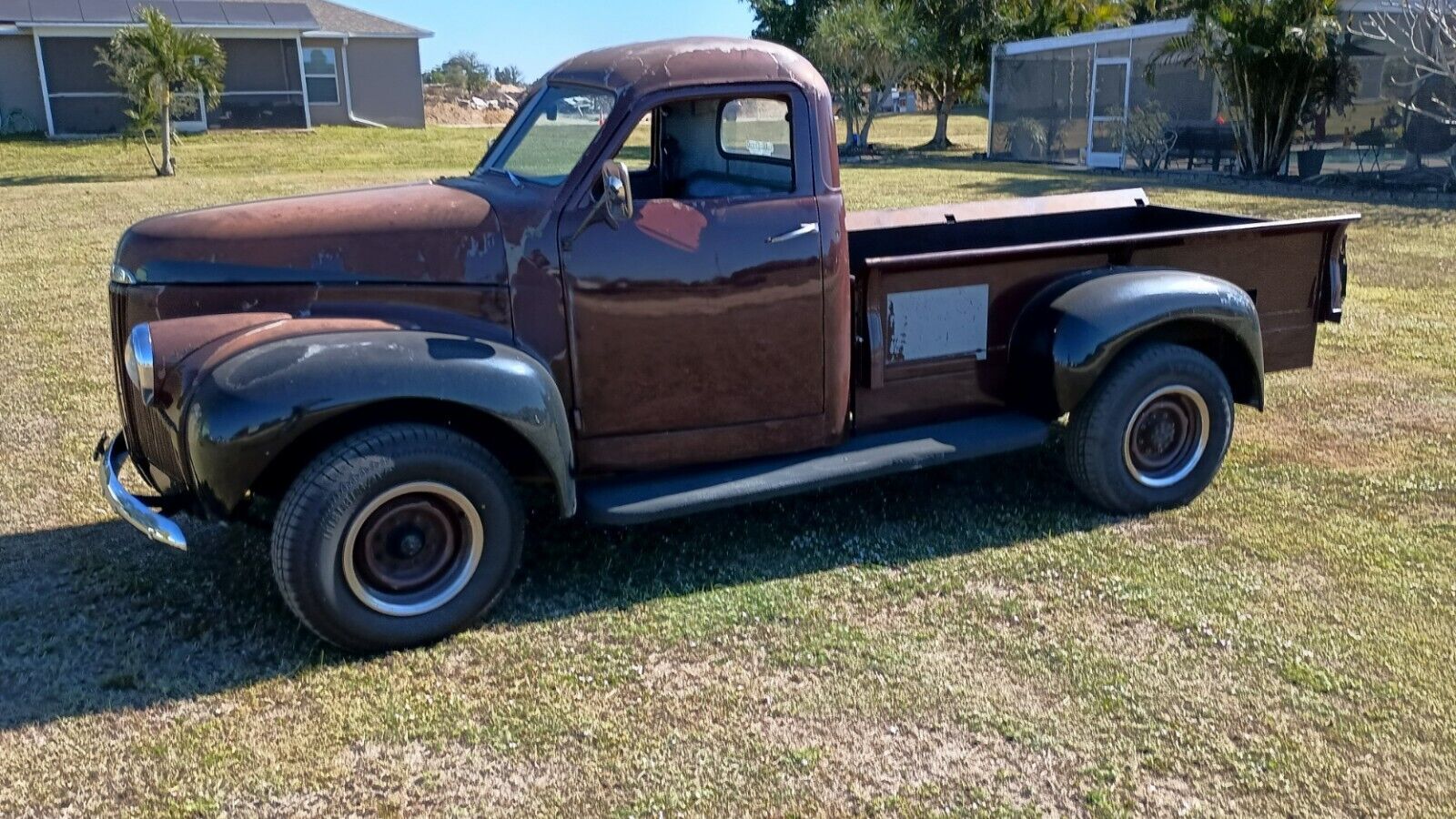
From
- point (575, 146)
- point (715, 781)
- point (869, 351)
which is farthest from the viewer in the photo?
point (869, 351)

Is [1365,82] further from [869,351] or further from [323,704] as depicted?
[323,704]

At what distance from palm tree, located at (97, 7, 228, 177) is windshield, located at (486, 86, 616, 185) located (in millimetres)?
18496

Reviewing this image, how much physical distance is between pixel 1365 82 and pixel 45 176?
871 inches

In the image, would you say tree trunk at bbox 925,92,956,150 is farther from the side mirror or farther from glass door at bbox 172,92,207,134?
the side mirror

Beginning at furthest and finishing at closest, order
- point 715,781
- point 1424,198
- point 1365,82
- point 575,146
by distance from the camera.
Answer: point 1365,82, point 1424,198, point 575,146, point 715,781

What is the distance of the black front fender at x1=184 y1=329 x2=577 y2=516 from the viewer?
352 centimetres

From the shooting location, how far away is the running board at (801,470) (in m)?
4.12

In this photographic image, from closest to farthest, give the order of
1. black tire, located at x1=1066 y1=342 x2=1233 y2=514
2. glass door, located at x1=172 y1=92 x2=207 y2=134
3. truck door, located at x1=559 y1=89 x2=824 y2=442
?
truck door, located at x1=559 y1=89 x2=824 y2=442 → black tire, located at x1=1066 y1=342 x2=1233 y2=514 → glass door, located at x1=172 y1=92 x2=207 y2=134

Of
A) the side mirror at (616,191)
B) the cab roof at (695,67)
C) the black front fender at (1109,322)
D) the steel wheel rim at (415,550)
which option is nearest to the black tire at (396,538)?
the steel wheel rim at (415,550)

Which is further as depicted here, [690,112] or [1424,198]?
[1424,198]

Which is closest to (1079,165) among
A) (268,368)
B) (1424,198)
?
(1424,198)

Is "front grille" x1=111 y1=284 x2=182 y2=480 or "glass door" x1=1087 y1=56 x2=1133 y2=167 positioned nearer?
"front grille" x1=111 y1=284 x2=182 y2=480

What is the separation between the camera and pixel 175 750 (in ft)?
10.9

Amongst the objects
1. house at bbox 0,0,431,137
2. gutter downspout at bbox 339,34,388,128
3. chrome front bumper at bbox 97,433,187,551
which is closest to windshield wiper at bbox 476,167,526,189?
chrome front bumper at bbox 97,433,187,551
